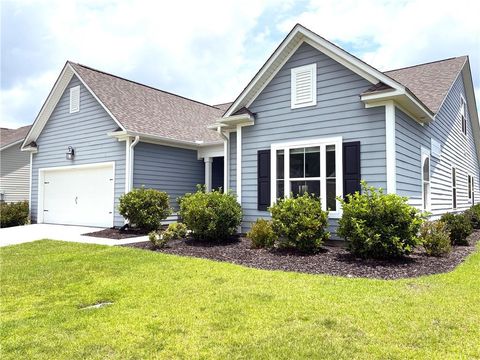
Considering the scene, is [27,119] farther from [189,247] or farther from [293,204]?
[293,204]

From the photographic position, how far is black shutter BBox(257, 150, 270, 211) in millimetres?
9953

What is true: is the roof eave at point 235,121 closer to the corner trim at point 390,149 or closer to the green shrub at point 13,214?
the corner trim at point 390,149

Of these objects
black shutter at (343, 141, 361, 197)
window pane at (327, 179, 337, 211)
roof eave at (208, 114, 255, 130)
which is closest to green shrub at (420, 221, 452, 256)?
black shutter at (343, 141, 361, 197)

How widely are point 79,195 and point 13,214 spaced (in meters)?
3.48

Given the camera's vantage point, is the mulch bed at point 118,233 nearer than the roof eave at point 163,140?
Yes

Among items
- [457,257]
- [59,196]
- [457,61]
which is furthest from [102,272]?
[457,61]

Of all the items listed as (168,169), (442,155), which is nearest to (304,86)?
(442,155)

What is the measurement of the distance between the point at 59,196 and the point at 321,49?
1210 cm

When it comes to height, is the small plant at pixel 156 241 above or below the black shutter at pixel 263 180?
below

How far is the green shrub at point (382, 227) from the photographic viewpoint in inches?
268

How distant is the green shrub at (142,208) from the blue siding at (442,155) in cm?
724

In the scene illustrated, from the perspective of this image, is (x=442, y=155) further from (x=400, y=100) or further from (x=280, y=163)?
(x=280, y=163)

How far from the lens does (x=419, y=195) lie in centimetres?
984

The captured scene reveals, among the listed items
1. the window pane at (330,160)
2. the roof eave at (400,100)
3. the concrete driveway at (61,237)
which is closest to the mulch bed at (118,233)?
the concrete driveway at (61,237)
